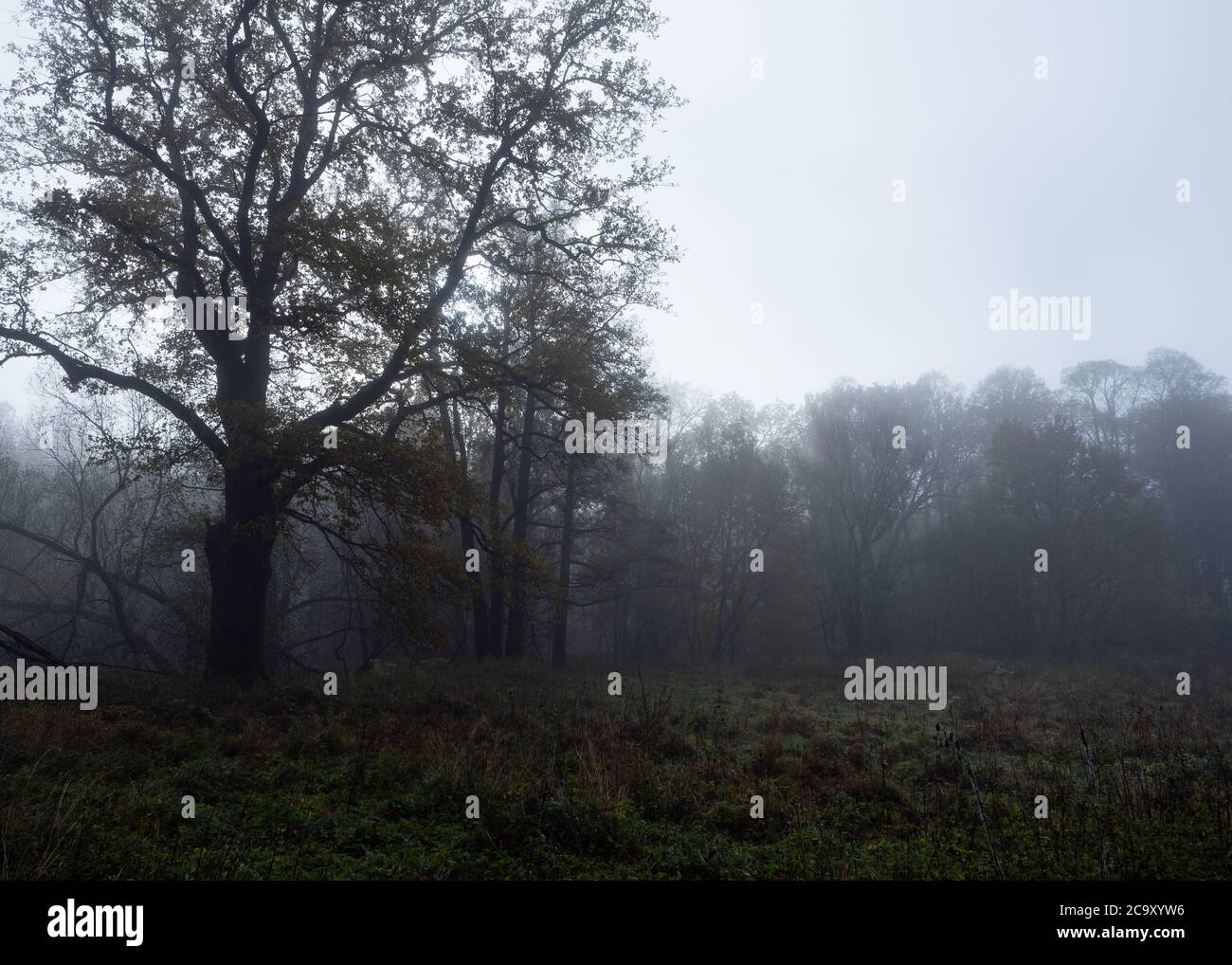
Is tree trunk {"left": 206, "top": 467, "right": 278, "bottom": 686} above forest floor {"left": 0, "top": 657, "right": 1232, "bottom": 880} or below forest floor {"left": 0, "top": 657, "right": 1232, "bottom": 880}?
above

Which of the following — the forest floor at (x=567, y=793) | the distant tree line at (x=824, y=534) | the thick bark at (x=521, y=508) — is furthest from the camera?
the distant tree line at (x=824, y=534)

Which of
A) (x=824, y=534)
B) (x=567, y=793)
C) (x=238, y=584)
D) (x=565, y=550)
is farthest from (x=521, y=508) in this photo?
(x=824, y=534)

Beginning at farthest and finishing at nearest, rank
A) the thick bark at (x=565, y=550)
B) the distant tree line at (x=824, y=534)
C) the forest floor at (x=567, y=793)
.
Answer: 1. the distant tree line at (x=824, y=534)
2. the thick bark at (x=565, y=550)
3. the forest floor at (x=567, y=793)

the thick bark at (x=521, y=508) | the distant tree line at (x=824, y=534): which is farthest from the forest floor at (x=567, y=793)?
the distant tree line at (x=824, y=534)

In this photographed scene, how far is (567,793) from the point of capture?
6387mm

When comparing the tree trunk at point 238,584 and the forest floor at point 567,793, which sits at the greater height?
the tree trunk at point 238,584

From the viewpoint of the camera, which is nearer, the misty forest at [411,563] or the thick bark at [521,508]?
the misty forest at [411,563]

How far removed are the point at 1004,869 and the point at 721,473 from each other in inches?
1227

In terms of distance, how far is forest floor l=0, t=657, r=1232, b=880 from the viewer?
193 inches

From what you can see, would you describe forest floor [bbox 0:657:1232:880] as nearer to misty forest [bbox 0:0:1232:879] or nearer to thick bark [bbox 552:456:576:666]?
misty forest [bbox 0:0:1232:879]

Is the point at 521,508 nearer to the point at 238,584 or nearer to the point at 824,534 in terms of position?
the point at 238,584

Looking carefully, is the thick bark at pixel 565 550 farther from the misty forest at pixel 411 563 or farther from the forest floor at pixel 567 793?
the forest floor at pixel 567 793

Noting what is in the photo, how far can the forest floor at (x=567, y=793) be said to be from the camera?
4895 millimetres

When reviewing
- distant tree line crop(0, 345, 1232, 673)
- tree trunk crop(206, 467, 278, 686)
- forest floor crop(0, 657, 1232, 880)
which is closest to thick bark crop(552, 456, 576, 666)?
distant tree line crop(0, 345, 1232, 673)
